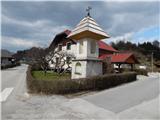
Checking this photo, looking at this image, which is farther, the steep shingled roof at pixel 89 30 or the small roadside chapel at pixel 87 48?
the small roadside chapel at pixel 87 48

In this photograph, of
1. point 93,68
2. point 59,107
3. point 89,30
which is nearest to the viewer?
point 59,107

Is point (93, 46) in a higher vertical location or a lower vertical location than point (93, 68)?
higher

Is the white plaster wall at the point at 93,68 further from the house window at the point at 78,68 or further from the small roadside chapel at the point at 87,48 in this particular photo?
the house window at the point at 78,68

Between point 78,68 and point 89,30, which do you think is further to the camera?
point 78,68

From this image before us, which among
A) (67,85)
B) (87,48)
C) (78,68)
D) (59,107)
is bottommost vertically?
(59,107)

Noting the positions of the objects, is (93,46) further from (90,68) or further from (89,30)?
(90,68)

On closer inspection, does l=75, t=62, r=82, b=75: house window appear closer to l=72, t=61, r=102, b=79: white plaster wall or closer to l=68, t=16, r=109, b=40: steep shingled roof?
l=72, t=61, r=102, b=79: white plaster wall

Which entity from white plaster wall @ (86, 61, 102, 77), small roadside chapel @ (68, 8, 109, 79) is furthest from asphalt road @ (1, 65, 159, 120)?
small roadside chapel @ (68, 8, 109, 79)

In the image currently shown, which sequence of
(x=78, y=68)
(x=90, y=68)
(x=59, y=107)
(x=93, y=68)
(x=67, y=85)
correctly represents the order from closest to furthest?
(x=59, y=107)
(x=67, y=85)
(x=90, y=68)
(x=93, y=68)
(x=78, y=68)

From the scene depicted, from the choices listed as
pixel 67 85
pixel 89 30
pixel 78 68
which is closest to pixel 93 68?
pixel 78 68

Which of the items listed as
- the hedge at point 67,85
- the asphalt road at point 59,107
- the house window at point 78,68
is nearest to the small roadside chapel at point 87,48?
the house window at point 78,68

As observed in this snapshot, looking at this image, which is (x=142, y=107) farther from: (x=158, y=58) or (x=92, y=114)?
(x=158, y=58)

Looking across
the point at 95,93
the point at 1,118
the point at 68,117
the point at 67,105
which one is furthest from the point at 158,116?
the point at 1,118

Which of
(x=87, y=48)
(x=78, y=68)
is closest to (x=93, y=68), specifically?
(x=78, y=68)
